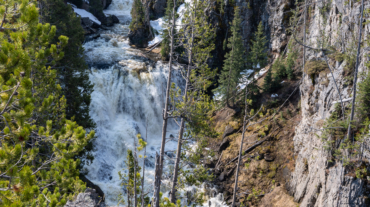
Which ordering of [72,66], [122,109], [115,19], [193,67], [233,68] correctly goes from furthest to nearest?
[115,19] < [122,109] < [233,68] < [72,66] < [193,67]

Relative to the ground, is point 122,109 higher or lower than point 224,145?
higher

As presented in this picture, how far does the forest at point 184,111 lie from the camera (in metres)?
5.73

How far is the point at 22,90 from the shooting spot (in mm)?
4766

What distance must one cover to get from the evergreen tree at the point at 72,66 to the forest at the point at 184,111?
0.09 m

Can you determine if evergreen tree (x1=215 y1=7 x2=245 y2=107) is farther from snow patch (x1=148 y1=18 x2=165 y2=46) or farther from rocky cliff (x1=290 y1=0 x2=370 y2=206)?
snow patch (x1=148 y1=18 x2=165 y2=46)

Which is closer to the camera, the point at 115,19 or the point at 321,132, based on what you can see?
the point at 321,132

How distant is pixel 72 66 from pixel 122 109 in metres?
7.69

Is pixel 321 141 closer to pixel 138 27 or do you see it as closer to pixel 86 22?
pixel 138 27

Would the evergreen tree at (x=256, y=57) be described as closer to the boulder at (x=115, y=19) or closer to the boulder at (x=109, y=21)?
the boulder at (x=109, y=21)

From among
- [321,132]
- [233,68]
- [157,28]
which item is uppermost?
[157,28]

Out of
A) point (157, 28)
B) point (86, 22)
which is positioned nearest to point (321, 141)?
point (157, 28)

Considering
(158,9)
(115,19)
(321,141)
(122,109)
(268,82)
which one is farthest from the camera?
(115,19)

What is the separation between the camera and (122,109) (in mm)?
23422

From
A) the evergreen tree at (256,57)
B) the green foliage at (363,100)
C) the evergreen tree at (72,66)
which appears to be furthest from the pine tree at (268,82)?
the evergreen tree at (72,66)
